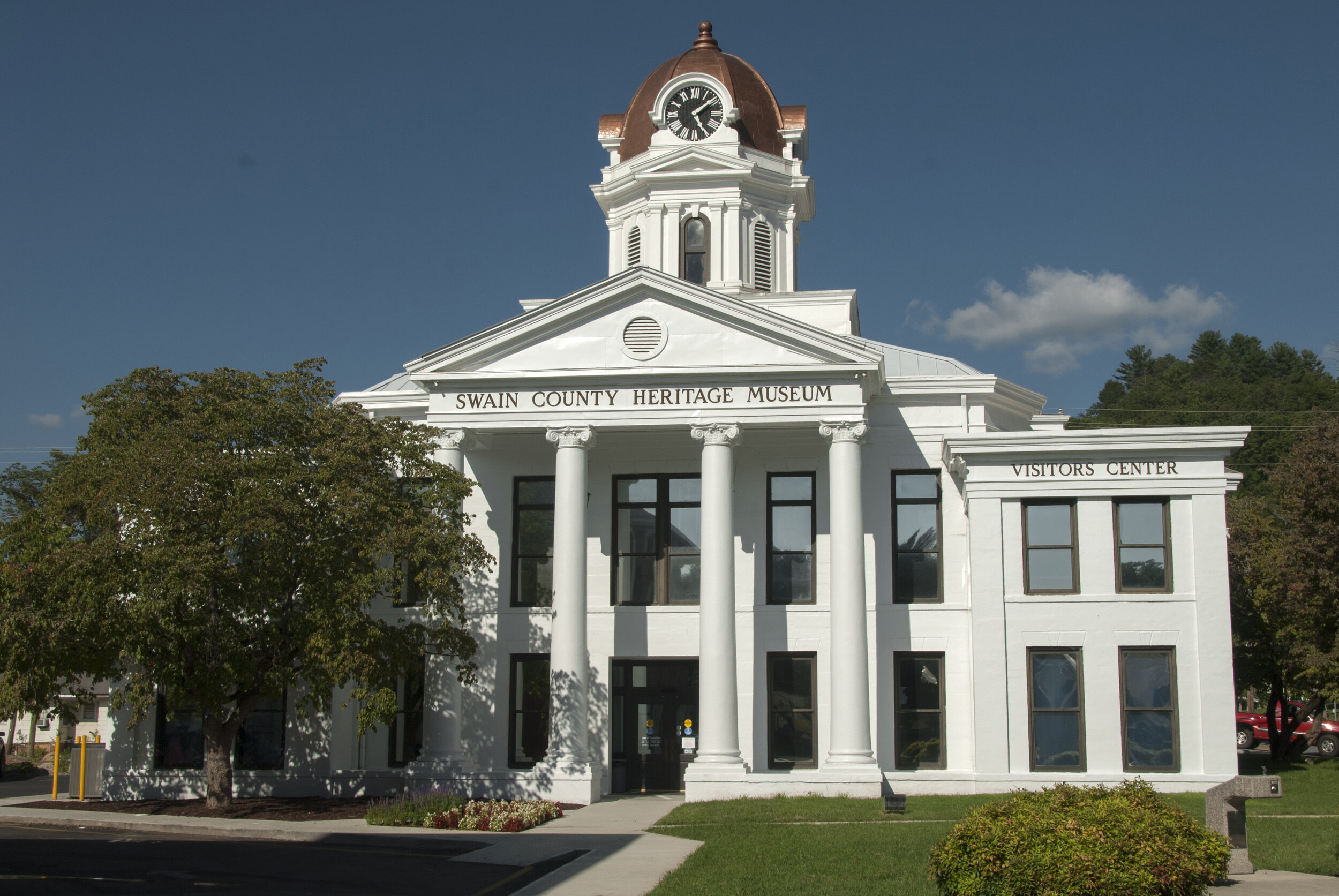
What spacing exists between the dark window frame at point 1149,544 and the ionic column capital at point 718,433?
8384mm

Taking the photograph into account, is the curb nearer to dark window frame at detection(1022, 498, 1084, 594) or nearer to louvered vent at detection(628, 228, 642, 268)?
dark window frame at detection(1022, 498, 1084, 594)

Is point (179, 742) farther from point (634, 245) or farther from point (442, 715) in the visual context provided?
point (634, 245)

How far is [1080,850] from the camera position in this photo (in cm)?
1036

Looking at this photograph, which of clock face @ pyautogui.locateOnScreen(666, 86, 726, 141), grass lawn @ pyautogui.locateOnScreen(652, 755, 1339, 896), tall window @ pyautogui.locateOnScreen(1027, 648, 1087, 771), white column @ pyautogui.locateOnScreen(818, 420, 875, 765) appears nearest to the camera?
grass lawn @ pyautogui.locateOnScreen(652, 755, 1339, 896)

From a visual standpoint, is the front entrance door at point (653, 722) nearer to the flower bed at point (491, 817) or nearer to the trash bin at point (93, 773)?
the flower bed at point (491, 817)

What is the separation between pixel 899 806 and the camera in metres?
21.2

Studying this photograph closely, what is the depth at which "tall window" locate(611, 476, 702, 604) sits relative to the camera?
27.8 m

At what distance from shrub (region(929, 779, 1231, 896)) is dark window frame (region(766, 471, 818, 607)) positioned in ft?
52.0

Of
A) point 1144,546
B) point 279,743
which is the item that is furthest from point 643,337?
point 279,743

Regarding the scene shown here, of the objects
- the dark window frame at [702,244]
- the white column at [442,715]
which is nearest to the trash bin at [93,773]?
the white column at [442,715]

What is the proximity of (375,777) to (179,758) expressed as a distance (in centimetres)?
489

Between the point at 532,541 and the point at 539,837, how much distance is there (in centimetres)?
994

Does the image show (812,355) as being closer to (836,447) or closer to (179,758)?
(836,447)

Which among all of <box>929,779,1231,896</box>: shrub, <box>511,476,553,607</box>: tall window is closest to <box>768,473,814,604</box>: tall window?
<box>511,476,553,607</box>: tall window
